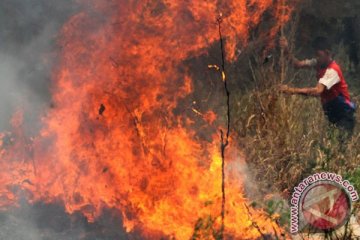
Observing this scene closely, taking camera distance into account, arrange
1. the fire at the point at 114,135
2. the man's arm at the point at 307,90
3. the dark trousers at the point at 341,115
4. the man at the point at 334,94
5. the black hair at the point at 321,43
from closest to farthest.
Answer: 1. the fire at the point at 114,135
2. the man's arm at the point at 307,90
3. the man at the point at 334,94
4. the dark trousers at the point at 341,115
5. the black hair at the point at 321,43

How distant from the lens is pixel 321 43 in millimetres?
9242

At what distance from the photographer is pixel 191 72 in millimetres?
8414

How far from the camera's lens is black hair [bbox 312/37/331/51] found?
922 cm

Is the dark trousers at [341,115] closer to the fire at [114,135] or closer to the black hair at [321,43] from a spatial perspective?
the fire at [114,135]

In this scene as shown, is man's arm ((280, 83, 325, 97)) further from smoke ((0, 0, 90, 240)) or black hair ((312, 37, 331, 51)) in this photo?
smoke ((0, 0, 90, 240))

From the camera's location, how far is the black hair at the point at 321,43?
9.22 metres

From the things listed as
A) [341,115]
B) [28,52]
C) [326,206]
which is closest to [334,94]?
[341,115]

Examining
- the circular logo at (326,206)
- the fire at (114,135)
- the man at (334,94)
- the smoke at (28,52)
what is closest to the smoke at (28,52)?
the smoke at (28,52)

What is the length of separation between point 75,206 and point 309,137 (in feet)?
12.3

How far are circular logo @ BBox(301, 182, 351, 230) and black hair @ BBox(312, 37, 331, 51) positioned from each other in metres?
4.93

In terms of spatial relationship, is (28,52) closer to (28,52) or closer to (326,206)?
(28,52)

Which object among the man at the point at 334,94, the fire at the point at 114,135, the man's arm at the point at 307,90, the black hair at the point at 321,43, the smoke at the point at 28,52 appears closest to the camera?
the fire at the point at 114,135

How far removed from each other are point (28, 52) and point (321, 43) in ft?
21.3

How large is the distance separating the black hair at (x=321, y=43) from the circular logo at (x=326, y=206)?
4930mm
